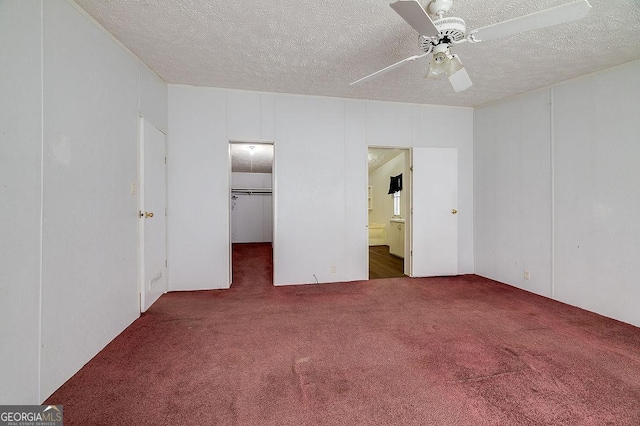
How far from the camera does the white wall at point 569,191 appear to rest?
106 inches

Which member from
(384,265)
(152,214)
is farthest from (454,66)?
(384,265)

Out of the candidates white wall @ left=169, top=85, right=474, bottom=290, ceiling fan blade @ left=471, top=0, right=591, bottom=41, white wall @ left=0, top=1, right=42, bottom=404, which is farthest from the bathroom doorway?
white wall @ left=0, top=1, right=42, bottom=404

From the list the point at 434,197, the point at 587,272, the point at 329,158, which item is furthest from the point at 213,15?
the point at 587,272

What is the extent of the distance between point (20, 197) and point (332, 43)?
2534 mm

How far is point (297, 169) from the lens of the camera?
152 inches

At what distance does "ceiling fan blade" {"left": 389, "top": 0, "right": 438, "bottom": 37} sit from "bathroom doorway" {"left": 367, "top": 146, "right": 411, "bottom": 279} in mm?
2733

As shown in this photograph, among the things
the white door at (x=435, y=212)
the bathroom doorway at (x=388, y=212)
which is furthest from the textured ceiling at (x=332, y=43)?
the bathroom doorway at (x=388, y=212)

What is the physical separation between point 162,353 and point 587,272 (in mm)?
4425

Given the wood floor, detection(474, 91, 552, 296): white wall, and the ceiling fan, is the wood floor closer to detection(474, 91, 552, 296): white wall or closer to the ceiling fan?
detection(474, 91, 552, 296): white wall

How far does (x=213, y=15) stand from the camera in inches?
81.7

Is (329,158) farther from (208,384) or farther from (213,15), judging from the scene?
(208,384)

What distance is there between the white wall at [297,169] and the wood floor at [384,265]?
0.58 meters

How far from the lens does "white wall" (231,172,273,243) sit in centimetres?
860

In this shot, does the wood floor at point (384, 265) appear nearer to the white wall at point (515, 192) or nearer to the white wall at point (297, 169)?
the white wall at point (297, 169)
